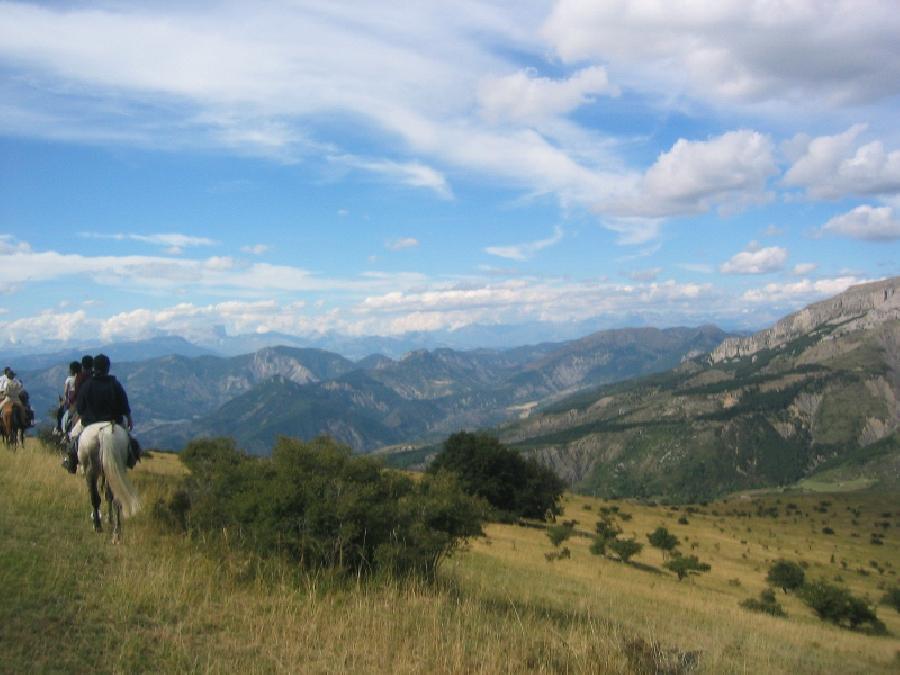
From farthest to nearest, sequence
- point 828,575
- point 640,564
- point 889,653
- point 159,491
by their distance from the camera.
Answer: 1. point 828,575
2. point 640,564
3. point 889,653
4. point 159,491

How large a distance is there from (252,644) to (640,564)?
39216 mm

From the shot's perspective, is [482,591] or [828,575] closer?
Result: [482,591]

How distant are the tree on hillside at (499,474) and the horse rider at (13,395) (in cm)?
3429

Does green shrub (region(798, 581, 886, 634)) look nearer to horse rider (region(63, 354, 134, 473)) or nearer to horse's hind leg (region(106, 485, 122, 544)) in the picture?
horse's hind leg (region(106, 485, 122, 544))

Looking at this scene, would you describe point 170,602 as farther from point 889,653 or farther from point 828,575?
point 828,575

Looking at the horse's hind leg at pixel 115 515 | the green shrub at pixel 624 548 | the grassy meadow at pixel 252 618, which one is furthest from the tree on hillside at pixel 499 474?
the horse's hind leg at pixel 115 515

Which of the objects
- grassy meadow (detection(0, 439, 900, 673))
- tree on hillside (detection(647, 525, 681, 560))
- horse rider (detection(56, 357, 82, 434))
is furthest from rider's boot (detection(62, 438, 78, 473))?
tree on hillside (detection(647, 525, 681, 560))

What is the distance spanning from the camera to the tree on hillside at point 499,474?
5291cm

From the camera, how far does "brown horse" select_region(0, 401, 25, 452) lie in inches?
813

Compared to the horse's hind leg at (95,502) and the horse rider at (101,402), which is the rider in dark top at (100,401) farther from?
the horse's hind leg at (95,502)

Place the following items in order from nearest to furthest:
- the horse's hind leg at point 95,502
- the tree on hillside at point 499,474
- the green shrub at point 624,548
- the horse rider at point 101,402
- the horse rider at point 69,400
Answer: the horse's hind leg at point 95,502, the horse rider at point 101,402, the horse rider at point 69,400, the green shrub at point 624,548, the tree on hillside at point 499,474

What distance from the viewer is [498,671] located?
6.59 m

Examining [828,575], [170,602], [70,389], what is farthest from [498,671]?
[828,575]

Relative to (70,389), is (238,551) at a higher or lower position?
lower
